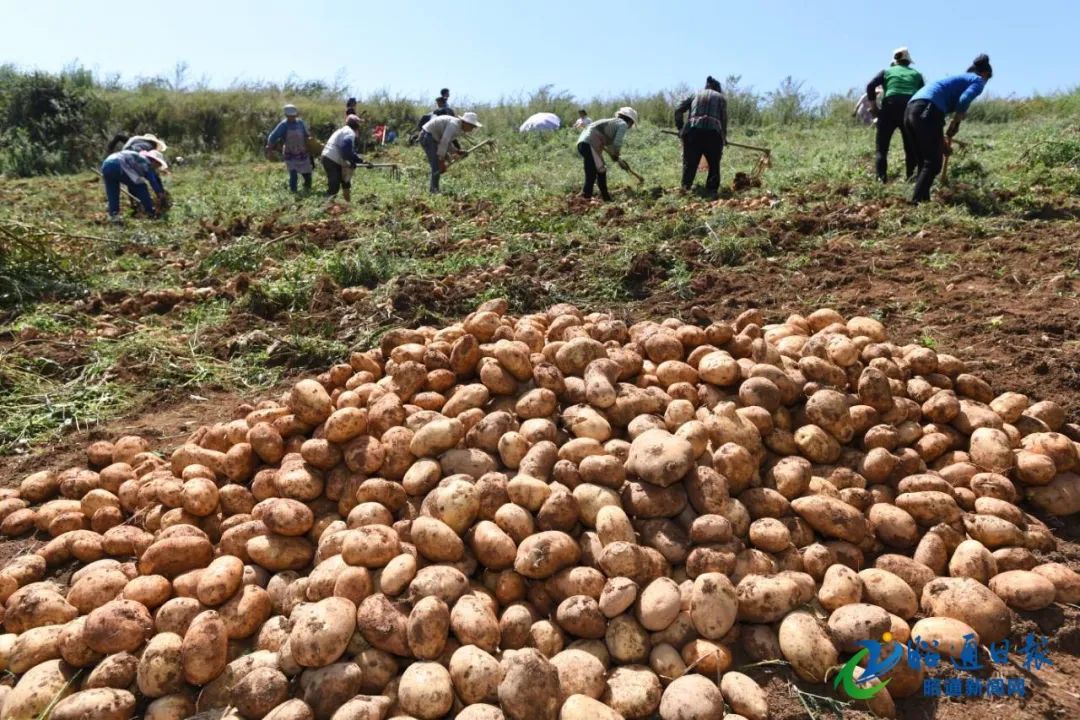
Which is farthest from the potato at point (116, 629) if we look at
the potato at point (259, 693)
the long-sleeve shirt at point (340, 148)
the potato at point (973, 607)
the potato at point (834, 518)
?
the long-sleeve shirt at point (340, 148)

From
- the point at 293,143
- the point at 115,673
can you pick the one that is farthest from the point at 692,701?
the point at 293,143

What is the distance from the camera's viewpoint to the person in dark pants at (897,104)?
8.85 m

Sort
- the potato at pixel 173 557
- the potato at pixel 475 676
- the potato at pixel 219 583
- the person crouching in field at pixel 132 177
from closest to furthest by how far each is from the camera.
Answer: the potato at pixel 475 676 < the potato at pixel 219 583 < the potato at pixel 173 557 < the person crouching in field at pixel 132 177

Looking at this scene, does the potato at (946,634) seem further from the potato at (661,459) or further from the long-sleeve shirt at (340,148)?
the long-sleeve shirt at (340,148)

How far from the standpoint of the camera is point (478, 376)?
326cm

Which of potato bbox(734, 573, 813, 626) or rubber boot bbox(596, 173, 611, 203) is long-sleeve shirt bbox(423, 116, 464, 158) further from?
potato bbox(734, 573, 813, 626)

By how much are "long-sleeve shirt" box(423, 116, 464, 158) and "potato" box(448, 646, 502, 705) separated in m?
11.3

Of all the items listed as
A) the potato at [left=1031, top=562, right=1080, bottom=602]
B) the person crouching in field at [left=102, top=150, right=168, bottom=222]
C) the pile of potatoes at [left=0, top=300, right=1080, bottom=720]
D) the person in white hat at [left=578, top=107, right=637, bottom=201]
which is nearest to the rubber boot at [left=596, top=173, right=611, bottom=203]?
the person in white hat at [left=578, top=107, right=637, bottom=201]

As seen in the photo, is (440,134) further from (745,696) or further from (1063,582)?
(745,696)

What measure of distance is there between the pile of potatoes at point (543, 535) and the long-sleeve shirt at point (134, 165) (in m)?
8.55

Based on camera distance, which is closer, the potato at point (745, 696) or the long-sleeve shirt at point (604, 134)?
the potato at point (745, 696)

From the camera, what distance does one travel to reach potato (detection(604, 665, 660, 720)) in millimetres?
1983

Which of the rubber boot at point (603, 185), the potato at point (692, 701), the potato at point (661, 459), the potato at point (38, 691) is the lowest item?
the potato at point (38, 691)

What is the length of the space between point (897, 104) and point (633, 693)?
9118 mm
